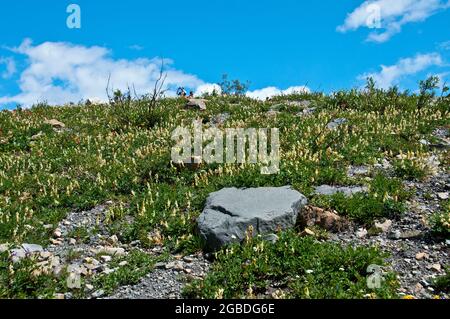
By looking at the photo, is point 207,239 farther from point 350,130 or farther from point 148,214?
point 350,130

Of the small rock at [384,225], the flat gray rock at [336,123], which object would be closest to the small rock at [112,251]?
the small rock at [384,225]

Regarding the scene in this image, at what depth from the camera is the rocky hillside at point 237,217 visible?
7.91m

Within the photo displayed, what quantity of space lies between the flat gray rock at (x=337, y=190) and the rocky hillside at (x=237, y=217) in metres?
0.04

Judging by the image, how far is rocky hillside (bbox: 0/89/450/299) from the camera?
7906 mm

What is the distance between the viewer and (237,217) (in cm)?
932

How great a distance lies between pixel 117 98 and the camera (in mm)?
23516

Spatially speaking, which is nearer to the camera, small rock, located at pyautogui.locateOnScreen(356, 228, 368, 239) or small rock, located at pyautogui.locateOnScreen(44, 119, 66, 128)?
small rock, located at pyautogui.locateOnScreen(356, 228, 368, 239)

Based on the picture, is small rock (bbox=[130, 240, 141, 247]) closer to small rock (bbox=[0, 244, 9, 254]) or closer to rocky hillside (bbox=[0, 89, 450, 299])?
rocky hillside (bbox=[0, 89, 450, 299])

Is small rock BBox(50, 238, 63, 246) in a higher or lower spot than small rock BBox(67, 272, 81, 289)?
higher

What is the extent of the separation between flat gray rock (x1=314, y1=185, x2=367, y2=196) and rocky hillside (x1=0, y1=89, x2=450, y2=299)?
43 mm

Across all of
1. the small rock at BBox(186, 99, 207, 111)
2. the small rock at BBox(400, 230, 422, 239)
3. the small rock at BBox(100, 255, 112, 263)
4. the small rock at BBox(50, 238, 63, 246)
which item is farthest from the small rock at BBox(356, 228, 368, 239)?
the small rock at BBox(186, 99, 207, 111)

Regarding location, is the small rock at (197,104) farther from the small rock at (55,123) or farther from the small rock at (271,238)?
the small rock at (271,238)

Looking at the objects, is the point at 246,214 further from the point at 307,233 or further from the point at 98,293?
the point at 98,293
